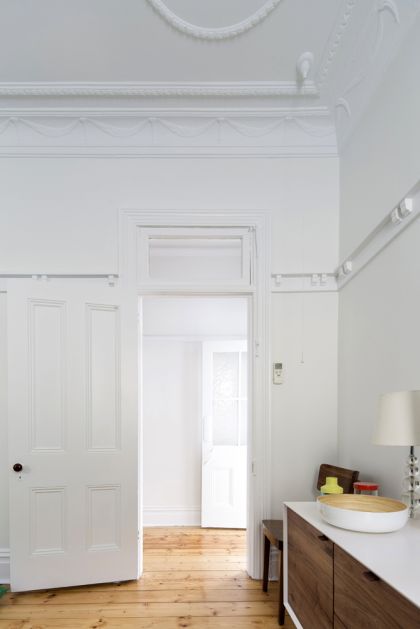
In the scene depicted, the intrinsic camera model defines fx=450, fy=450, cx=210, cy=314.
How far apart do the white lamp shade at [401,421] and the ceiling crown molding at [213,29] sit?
217 centimetres

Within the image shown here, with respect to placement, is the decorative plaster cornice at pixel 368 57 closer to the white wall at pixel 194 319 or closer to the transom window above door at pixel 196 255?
the transom window above door at pixel 196 255

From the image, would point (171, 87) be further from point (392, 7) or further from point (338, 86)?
point (392, 7)

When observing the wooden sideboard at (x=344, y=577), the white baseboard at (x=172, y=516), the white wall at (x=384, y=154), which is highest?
the white wall at (x=384, y=154)

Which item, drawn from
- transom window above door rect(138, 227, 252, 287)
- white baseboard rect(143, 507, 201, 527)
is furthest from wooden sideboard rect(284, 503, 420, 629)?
white baseboard rect(143, 507, 201, 527)

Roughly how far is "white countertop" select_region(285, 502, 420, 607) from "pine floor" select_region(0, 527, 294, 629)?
1322 millimetres

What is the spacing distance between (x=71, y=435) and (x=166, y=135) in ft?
7.50

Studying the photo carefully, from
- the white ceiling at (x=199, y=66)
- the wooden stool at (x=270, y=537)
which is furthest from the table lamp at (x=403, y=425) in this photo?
the white ceiling at (x=199, y=66)

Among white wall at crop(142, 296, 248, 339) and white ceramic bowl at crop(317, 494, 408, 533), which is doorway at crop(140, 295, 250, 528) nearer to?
white wall at crop(142, 296, 248, 339)

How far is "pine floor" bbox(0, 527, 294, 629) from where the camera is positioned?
2688 millimetres

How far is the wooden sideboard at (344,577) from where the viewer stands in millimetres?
1295

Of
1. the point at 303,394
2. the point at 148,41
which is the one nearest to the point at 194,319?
the point at 303,394

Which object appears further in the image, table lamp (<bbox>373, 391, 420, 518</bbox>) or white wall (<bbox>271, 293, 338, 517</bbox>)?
white wall (<bbox>271, 293, 338, 517</bbox>)

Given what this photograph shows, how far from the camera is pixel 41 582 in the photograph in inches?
119

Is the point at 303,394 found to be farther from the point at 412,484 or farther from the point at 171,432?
the point at 171,432
